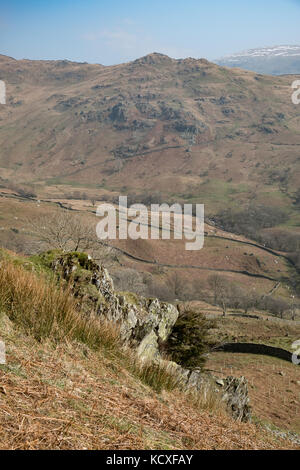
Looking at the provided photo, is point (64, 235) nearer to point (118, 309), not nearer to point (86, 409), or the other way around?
point (118, 309)

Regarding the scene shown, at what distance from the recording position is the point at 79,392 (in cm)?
349

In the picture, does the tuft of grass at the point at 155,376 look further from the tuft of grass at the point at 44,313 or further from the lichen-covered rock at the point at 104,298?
the lichen-covered rock at the point at 104,298

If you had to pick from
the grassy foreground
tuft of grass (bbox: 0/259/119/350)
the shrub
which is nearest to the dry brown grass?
the grassy foreground

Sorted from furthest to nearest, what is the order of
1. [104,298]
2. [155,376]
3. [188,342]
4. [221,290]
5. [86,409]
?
[221,290]
[188,342]
[104,298]
[155,376]
[86,409]

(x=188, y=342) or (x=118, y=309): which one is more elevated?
(x=118, y=309)

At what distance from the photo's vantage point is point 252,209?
139750 millimetres

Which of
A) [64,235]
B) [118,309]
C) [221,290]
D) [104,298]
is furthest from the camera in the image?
[221,290]

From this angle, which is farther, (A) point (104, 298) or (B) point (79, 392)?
(A) point (104, 298)

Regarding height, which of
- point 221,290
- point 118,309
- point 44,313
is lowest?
point 221,290

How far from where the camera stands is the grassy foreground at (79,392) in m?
2.81

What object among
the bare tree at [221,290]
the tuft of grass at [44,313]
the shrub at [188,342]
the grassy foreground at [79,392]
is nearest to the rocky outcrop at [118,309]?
the shrub at [188,342]

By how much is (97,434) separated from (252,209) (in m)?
144

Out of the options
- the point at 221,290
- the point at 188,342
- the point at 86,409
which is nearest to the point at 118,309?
the point at 188,342

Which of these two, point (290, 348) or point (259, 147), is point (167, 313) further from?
point (259, 147)
